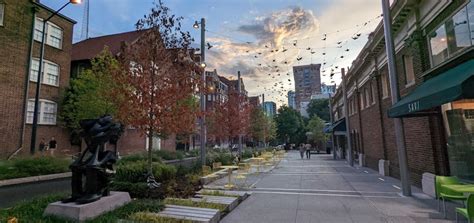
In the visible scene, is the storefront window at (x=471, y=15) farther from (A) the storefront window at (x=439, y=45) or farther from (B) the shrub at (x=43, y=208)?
(B) the shrub at (x=43, y=208)

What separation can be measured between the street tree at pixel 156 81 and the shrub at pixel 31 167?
7.64m

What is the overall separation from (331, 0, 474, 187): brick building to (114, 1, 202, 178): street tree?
6.69 meters

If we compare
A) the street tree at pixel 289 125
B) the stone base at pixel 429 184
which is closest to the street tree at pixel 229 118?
the stone base at pixel 429 184

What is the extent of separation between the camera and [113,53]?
28.2 m

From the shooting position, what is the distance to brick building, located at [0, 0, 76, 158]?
17984 millimetres

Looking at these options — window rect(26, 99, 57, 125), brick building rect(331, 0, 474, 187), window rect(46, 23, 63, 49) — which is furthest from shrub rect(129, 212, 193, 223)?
window rect(46, 23, 63, 49)

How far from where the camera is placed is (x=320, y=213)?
263 inches

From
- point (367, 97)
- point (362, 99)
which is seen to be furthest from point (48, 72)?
point (362, 99)

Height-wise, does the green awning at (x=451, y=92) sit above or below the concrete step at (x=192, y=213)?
above

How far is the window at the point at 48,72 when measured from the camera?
67.6ft

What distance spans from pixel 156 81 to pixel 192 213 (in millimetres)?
4263

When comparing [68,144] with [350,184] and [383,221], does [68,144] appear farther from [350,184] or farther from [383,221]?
Result: [383,221]

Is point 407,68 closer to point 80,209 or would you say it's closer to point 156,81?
point 156,81

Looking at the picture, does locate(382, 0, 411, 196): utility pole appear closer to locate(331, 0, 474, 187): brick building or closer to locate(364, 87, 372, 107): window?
locate(331, 0, 474, 187): brick building
